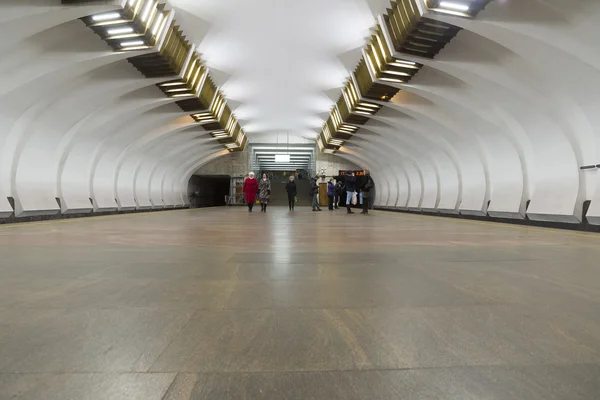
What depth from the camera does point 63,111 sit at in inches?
520

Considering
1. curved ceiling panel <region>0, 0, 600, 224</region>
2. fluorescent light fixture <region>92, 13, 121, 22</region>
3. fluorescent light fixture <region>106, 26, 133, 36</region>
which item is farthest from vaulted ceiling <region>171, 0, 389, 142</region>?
fluorescent light fixture <region>92, 13, 121, 22</region>

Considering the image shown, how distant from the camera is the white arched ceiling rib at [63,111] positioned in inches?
374

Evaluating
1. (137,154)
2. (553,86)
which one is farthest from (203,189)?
(553,86)

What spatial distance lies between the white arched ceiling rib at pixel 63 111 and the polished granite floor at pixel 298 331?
24.8ft

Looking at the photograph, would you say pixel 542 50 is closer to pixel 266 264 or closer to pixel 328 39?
pixel 328 39

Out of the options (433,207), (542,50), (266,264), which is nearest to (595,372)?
(266,264)

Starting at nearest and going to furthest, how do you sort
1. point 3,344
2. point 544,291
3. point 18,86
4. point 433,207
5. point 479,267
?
point 3,344
point 544,291
point 479,267
point 18,86
point 433,207

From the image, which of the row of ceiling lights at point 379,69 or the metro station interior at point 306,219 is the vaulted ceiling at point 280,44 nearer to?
the metro station interior at point 306,219

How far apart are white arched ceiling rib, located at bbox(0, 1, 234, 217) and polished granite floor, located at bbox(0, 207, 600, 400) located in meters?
7.57

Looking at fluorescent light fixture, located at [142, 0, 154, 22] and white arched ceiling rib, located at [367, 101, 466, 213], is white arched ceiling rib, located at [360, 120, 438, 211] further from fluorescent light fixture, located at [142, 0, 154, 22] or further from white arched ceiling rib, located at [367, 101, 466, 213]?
fluorescent light fixture, located at [142, 0, 154, 22]

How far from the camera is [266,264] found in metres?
4.13

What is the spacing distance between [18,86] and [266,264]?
9.53 m

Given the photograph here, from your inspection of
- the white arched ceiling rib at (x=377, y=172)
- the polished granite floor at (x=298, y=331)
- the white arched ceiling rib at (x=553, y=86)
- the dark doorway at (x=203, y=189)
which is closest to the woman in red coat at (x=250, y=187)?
the white arched ceiling rib at (x=377, y=172)

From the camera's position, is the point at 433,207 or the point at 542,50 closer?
the point at 542,50
